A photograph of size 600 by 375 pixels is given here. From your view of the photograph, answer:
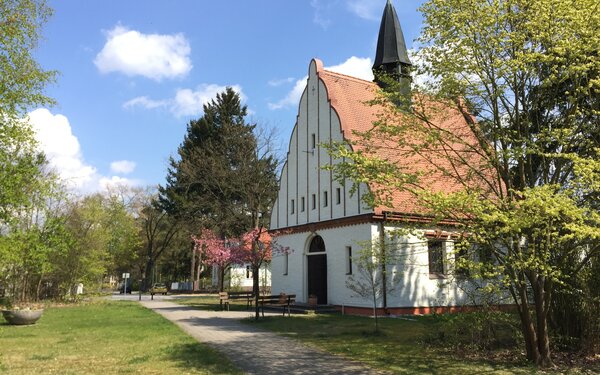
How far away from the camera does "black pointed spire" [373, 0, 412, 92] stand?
26688 millimetres

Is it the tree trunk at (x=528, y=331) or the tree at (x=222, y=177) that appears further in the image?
the tree at (x=222, y=177)

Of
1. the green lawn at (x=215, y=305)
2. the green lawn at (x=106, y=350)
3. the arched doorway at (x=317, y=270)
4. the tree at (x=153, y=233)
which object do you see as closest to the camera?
the green lawn at (x=106, y=350)

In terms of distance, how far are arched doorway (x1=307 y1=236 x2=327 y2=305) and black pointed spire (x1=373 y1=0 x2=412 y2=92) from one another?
10.3 m

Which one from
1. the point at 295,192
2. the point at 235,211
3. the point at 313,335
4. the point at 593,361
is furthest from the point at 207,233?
the point at 593,361

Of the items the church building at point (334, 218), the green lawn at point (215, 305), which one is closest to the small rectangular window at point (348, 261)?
the church building at point (334, 218)

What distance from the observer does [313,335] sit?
14656 millimetres

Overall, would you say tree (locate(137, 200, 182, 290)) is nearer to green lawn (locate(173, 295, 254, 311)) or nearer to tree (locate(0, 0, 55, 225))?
green lawn (locate(173, 295, 254, 311))

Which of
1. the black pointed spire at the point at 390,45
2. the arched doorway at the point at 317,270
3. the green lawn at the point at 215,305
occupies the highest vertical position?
the black pointed spire at the point at 390,45

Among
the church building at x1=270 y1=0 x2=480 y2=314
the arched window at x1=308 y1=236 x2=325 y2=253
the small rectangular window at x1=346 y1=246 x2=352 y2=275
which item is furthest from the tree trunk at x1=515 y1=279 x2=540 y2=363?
the arched window at x1=308 y1=236 x2=325 y2=253

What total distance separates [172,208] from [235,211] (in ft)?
39.7

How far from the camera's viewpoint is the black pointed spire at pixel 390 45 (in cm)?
2669

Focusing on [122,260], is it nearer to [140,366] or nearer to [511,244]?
[140,366]

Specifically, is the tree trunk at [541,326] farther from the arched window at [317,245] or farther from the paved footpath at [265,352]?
the arched window at [317,245]

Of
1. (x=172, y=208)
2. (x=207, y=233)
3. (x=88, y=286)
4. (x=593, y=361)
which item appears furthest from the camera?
(x=172, y=208)
